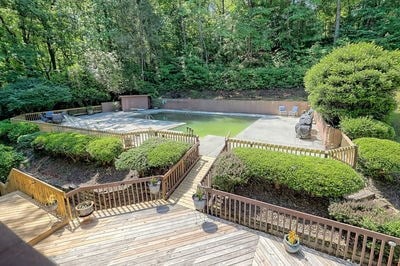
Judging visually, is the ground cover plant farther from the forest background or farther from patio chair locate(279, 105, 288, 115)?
the forest background

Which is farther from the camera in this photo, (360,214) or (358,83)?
(358,83)

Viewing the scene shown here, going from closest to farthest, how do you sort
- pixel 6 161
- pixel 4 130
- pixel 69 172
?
pixel 6 161 → pixel 69 172 → pixel 4 130

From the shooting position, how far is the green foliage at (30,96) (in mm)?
14680

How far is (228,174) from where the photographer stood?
20.7 feet

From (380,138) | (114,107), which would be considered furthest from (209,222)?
(114,107)

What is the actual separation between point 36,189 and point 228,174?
5790 millimetres

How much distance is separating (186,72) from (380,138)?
1752 centimetres

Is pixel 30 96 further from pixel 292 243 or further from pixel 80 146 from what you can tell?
pixel 292 243

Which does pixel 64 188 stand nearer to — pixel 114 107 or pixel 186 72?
pixel 114 107

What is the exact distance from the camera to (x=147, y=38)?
66.0 feet

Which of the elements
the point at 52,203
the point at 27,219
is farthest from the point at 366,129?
the point at 27,219

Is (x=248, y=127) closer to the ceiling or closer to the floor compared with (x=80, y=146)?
closer to the floor

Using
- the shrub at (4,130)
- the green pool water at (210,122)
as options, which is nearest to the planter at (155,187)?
the green pool water at (210,122)

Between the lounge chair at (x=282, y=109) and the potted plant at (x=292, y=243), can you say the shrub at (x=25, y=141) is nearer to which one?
the potted plant at (x=292, y=243)
